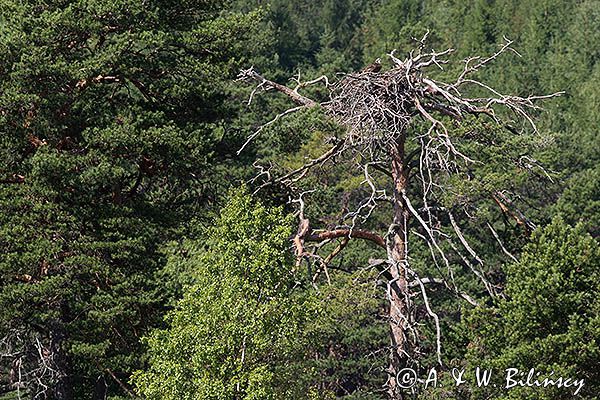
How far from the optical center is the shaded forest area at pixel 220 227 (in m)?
11.7

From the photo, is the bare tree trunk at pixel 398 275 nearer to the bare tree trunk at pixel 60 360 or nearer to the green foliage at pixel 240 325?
the green foliage at pixel 240 325

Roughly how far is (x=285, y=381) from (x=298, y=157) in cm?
2416

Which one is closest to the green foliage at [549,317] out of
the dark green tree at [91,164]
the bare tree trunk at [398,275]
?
the bare tree trunk at [398,275]

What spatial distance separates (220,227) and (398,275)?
2333 millimetres

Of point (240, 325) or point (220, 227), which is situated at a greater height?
point (220, 227)

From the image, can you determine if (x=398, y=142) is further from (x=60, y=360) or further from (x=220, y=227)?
(x=60, y=360)

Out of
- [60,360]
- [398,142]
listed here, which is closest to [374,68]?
[398,142]

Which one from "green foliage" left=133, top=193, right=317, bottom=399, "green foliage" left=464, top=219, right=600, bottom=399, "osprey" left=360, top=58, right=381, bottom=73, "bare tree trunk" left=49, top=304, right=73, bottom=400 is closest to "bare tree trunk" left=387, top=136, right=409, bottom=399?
"osprey" left=360, top=58, right=381, bottom=73

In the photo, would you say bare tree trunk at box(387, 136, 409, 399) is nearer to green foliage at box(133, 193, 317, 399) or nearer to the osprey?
the osprey

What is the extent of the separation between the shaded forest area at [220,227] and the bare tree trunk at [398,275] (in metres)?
0.03

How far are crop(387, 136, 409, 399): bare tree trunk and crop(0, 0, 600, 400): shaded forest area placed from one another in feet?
0.11

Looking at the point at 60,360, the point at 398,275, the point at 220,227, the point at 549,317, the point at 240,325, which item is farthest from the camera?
the point at 60,360

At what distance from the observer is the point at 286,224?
1234 centimetres

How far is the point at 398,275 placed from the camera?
1141 cm
